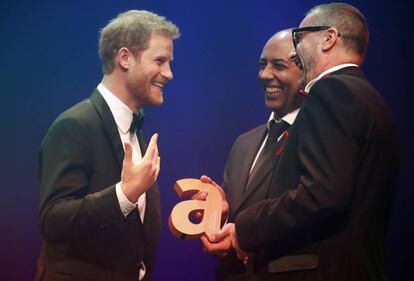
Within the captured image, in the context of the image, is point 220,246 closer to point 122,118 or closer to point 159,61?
point 122,118

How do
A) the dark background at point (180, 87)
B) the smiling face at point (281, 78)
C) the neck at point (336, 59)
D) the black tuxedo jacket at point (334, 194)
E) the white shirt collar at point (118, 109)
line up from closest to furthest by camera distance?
the black tuxedo jacket at point (334, 194)
the neck at point (336, 59)
the white shirt collar at point (118, 109)
the smiling face at point (281, 78)
the dark background at point (180, 87)

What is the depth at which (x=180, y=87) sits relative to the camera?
3662 mm

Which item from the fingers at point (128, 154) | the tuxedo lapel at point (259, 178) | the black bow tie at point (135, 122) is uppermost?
the black bow tie at point (135, 122)

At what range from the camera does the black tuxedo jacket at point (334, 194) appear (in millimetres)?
1914

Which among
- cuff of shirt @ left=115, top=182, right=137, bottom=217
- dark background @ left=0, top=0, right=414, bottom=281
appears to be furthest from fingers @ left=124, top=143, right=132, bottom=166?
dark background @ left=0, top=0, right=414, bottom=281

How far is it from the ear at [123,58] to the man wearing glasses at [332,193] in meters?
0.92

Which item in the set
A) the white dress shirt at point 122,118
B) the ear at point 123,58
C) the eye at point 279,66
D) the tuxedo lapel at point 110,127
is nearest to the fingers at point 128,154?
the tuxedo lapel at point 110,127

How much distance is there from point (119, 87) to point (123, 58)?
15 centimetres

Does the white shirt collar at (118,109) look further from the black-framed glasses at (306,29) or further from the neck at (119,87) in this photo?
the black-framed glasses at (306,29)

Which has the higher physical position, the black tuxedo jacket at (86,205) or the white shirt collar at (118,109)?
the white shirt collar at (118,109)

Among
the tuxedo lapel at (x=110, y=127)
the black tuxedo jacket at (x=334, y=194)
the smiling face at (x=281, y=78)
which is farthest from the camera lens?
the smiling face at (x=281, y=78)

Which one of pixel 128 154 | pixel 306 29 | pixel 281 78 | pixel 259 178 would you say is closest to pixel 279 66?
pixel 281 78

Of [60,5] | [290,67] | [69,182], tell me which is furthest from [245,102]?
[69,182]

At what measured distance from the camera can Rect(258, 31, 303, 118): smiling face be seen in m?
2.92
